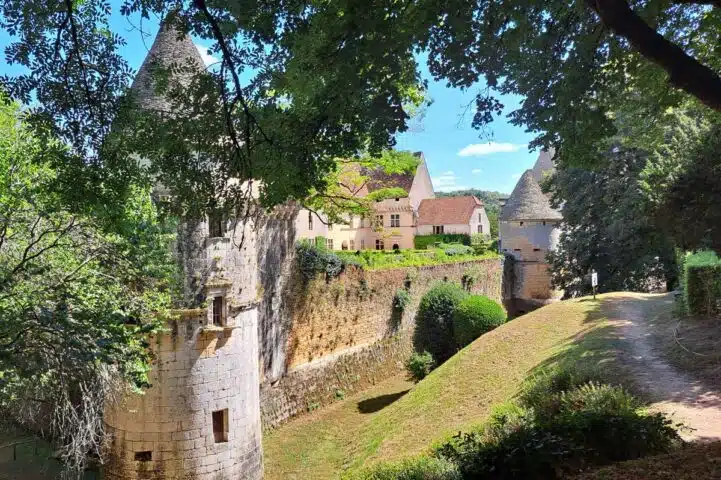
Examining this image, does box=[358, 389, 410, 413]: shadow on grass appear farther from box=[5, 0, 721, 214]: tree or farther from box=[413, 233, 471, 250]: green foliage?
box=[413, 233, 471, 250]: green foliage

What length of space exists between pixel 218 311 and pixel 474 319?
38.7 ft

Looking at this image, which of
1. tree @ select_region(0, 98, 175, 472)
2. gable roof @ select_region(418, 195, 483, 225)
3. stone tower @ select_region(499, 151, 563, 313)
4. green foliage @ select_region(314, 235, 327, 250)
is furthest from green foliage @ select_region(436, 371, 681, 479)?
gable roof @ select_region(418, 195, 483, 225)

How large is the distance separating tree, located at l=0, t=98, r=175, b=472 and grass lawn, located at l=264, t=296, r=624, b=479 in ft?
17.5

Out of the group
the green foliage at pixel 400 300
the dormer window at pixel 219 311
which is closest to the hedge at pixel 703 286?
the dormer window at pixel 219 311

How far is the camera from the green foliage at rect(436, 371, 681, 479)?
5.18 meters

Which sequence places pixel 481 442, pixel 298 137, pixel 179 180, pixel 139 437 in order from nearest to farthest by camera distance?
pixel 298 137 → pixel 179 180 → pixel 481 442 → pixel 139 437

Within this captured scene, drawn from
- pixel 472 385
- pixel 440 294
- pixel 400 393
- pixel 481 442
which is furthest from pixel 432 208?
pixel 481 442

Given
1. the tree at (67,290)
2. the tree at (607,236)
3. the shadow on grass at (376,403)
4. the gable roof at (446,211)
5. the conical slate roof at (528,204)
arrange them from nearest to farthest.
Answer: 1. the tree at (67,290)
2. the shadow on grass at (376,403)
3. the tree at (607,236)
4. the conical slate roof at (528,204)
5. the gable roof at (446,211)

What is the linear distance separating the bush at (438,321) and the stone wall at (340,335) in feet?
1.38

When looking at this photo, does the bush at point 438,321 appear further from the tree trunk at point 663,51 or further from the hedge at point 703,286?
the tree trunk at point 663,51

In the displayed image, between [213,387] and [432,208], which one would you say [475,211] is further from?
[213,387]

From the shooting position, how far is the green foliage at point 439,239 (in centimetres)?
3956

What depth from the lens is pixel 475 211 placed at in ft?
140

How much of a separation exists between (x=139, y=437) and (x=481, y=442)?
672cm
